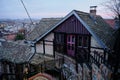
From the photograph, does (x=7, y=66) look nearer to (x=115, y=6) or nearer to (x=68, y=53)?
(x=68, y=53)

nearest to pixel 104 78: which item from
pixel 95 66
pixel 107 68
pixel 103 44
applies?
pixel 107 68

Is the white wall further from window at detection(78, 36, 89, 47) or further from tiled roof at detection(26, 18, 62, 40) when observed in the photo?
window at detection(78, 36, 89, 47)

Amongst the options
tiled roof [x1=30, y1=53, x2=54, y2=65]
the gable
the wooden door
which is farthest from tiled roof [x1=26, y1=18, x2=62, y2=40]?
the wooden door

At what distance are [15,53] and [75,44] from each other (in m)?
9.23

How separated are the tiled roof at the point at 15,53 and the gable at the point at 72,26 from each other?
18.6 feet

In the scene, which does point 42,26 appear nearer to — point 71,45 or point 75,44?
point 71,45

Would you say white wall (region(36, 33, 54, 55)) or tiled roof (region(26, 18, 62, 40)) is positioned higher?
tiled roof (region(26, 18, 62, 40))

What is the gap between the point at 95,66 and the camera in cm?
739

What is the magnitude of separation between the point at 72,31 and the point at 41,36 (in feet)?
12.0

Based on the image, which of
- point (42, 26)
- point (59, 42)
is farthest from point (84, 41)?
point (42, 26)

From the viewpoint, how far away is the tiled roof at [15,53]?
16677mm

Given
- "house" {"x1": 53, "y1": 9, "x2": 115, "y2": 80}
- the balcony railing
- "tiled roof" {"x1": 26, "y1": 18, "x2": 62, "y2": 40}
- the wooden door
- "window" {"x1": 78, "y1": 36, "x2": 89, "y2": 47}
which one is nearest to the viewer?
the balcony railing

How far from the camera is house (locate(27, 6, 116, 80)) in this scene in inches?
400

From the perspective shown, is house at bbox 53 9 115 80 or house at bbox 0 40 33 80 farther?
house at bbox 0 40 33 80
